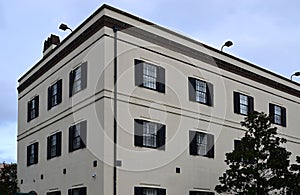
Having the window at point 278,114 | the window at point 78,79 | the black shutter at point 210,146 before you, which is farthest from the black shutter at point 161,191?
the window at point 278,114

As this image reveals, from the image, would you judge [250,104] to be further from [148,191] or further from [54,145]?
[54,145]

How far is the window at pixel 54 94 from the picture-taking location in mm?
28625

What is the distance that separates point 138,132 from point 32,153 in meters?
10.6

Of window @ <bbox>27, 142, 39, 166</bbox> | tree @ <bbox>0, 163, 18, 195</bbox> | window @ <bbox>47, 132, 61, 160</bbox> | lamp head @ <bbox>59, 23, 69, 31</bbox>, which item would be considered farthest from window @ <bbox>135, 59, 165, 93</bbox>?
tree @ <bbox>0, 163, 18, 195</bbox>

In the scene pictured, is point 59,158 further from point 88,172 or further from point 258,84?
point 258,84

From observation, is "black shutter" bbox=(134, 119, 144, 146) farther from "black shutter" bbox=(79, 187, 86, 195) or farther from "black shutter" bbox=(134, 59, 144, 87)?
"black shutter" bbox=(79, 187, 86, 195)

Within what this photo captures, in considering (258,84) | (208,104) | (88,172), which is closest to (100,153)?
(88,172)

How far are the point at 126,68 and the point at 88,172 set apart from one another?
5.34 m

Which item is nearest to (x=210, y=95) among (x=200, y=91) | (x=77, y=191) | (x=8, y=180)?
(x=200, y=91)

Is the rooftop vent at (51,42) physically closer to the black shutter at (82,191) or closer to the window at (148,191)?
the black shutter at (82,191)

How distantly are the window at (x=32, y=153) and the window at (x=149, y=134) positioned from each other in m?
9.53

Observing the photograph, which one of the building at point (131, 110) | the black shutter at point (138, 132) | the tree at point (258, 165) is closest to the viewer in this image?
the tree at point (258, 165)

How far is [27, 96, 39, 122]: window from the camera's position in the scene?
3212cm

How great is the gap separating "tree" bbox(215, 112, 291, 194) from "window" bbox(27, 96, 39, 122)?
13670 mm
